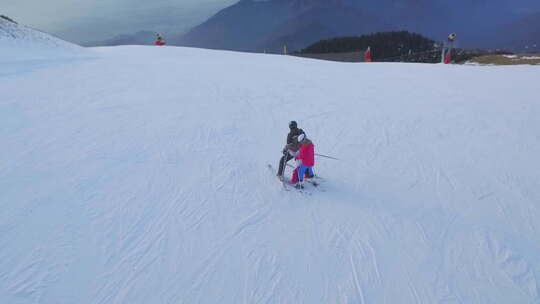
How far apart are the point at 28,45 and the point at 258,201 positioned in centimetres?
1755

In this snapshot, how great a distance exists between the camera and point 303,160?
4.85 metres

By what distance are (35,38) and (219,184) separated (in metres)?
17.9

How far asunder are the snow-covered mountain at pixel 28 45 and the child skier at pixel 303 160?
14.8 metres

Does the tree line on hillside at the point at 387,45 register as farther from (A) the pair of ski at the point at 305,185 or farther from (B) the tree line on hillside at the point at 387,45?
(A) the pair of ski at the point at 305,185

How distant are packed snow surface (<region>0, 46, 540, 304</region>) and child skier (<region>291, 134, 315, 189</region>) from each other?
0.31 m

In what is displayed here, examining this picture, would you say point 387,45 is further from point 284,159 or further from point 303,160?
point 303,160

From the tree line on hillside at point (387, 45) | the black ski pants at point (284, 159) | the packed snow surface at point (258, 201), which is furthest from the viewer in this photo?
the tree line on hillside at point (387, 45)

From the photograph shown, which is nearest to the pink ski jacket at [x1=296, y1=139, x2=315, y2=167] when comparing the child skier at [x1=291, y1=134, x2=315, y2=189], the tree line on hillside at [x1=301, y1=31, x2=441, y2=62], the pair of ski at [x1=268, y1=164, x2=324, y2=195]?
the child skier at [x1=291, y1=134, x2=315, y2=189]

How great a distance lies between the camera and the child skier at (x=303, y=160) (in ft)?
15.5

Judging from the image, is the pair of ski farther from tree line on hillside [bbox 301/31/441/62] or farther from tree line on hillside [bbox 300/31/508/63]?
tree line on hillside [bbox 301/31/441/62]

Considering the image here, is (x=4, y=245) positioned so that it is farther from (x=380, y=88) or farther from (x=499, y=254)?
(x=380, y=88)

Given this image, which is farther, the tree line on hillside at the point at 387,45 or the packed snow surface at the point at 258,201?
the tree line on hillside at the point at 387,45

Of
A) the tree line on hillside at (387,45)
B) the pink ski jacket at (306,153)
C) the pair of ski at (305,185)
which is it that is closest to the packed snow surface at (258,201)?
the pair of ski at (305,185)

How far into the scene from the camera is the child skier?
474 centimetres
